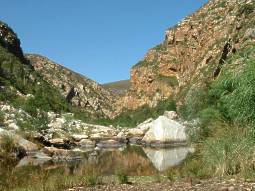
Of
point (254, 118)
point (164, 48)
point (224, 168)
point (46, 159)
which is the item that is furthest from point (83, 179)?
point (164, 48)

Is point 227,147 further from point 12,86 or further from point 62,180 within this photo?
point 12,86

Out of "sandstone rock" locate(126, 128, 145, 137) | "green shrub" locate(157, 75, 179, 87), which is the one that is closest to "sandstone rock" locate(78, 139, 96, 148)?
"sandstone rock" locate(126, 128, 145, 137)

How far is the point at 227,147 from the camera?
52.5 feet

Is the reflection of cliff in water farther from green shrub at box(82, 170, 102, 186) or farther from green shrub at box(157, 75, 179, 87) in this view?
green shrub at box(157, 75, 179, 87)

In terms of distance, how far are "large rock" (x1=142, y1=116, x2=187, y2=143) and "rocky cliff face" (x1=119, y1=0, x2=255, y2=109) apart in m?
43.3

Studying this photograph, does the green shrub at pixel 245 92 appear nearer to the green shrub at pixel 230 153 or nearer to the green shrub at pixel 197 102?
the green shrub at pixel 230 153

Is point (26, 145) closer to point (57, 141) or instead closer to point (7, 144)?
point (7, 144)

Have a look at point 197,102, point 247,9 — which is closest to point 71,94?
point 247,9

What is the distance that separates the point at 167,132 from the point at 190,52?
85.1 metres

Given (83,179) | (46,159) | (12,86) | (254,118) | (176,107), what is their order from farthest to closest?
(176,107), (12,86), (46,159), (83,179), (254,118)

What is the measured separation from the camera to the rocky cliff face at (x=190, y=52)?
347ft

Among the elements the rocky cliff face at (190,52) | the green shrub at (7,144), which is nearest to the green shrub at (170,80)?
the rocky cliff face at (190,52)

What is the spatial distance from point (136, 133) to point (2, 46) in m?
63.2

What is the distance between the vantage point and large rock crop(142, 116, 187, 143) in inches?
2143
